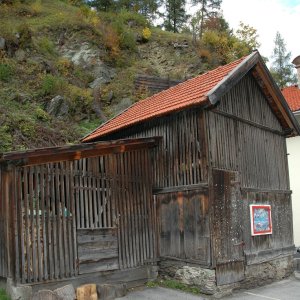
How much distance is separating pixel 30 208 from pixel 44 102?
1422 centimetres

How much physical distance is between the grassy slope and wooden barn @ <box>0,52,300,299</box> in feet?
24.8

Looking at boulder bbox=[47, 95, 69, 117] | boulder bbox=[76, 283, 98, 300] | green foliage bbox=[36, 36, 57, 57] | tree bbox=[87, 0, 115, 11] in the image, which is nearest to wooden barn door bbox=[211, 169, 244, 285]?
boulder bbox=[76, 283, 98, 300]

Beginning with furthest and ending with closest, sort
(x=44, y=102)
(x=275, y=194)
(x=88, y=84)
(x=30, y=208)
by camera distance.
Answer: (x=88, y=84)
(x=44, y=102)
(x=275, y=194)
(x=30, y=208)

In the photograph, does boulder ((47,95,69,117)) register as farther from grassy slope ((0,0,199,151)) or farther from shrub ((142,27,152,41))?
shrub ((142,27,152,41))

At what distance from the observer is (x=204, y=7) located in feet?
155

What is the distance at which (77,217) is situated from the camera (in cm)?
1029

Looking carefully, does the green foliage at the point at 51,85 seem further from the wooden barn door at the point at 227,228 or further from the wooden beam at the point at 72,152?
the wooden barn door at the point at 227,228

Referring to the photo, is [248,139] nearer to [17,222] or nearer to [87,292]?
[87,292]

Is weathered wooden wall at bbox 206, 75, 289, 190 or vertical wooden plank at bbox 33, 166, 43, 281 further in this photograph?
weathered wooden wall at bbox 206, 75, 289, 190

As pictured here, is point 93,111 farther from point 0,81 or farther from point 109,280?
point 109,280

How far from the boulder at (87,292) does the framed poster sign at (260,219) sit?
16.1 ft

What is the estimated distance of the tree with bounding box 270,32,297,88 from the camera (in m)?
53.9

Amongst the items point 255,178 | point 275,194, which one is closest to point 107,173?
point 255,178

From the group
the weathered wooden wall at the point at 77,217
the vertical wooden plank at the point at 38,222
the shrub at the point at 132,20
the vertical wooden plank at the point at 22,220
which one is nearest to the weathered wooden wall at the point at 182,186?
the weathered wooden wall at the point at 77,217
